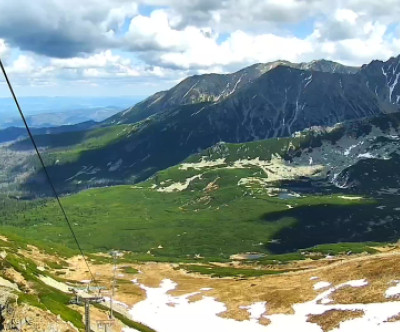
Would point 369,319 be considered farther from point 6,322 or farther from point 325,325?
point 6,322

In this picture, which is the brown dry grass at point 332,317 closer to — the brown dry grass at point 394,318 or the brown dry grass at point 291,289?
the brown dry grass at point 291,289

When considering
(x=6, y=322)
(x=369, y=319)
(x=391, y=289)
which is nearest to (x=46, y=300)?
(x=6, y=322)

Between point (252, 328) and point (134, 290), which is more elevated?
point (252, 328)

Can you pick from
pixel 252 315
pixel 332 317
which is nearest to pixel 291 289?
pixel 252 315

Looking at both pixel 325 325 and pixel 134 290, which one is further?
pixel 134 290

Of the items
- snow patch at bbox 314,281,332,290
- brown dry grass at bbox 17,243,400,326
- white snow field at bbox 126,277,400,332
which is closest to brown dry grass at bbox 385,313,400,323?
white snow field at bbox 126,277,400,332

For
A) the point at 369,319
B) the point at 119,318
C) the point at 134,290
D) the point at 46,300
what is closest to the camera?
the point at 369,319

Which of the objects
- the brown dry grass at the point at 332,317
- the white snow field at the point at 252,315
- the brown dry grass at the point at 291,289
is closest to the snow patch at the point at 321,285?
the white snow field at the point at 252,315

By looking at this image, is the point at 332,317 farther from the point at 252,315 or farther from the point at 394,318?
the point at 252,315

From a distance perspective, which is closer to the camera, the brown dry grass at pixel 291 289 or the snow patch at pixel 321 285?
the brown dry grass at pixel 291 289
